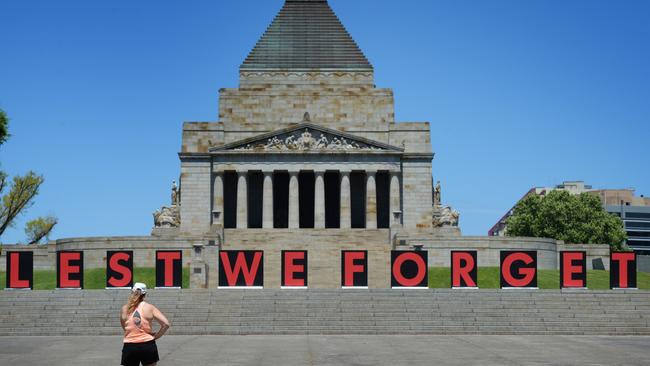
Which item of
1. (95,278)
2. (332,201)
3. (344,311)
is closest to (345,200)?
(332,201)

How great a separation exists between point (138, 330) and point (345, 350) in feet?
43.9

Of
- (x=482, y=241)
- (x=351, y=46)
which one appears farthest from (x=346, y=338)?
(x=351, y=46)

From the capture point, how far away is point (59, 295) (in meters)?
41.5

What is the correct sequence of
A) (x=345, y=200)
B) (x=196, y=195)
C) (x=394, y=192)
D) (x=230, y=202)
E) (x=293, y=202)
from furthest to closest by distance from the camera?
(x=230, y=202) → (x=196, y=195) → (x=394, y=192) → (x=293, y=202) → (x=345, y=200)

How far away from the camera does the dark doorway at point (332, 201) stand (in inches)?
3287

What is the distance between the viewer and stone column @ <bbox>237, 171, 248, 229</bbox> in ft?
253

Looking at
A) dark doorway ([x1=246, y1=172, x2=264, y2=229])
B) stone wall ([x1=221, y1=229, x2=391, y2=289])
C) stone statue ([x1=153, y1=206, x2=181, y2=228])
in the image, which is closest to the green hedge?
stone wall ([x1=221, y1=229, x2=391, y2=289])

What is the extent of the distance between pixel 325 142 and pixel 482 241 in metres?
17.7

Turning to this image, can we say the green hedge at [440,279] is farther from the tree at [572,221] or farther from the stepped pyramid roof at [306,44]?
the tree at [572,221]

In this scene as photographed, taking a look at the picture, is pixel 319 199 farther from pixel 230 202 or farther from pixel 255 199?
pixel 230 202

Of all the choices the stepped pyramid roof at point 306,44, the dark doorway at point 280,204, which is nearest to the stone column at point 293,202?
the dark doorway at point 280,204

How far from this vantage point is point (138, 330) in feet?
53.9

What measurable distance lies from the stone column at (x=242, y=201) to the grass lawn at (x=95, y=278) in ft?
47.9

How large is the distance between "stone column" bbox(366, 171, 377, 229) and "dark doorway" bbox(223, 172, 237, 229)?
1226 cm
